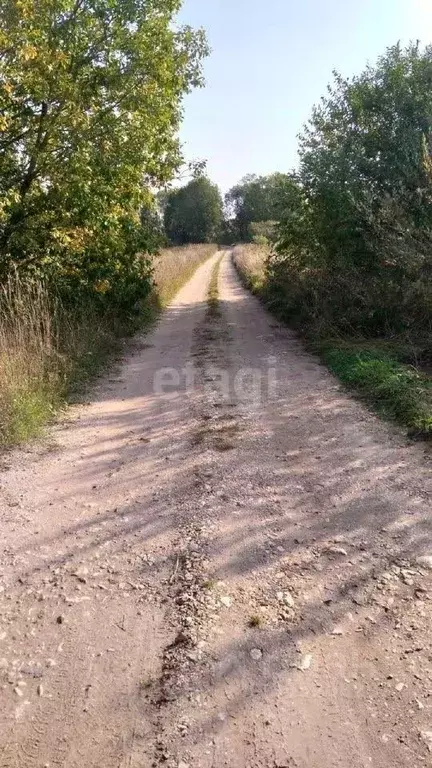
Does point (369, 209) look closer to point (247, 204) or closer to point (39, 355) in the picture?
point (39, 355)

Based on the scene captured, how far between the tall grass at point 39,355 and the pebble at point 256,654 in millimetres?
3616

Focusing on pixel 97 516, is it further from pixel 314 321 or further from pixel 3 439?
pixel 314 321

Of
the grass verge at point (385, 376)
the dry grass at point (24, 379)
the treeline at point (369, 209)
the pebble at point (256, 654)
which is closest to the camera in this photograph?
the pebble at point (256, 654)

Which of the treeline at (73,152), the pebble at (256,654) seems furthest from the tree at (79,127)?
the pebble at (256,654)

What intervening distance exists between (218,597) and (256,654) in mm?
466

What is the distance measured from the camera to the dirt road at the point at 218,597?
2.18m

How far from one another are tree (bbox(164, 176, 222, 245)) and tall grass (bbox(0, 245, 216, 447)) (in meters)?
66.6

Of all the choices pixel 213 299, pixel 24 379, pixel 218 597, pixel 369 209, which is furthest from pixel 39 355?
pixel 213 299

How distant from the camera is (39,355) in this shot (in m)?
6.86

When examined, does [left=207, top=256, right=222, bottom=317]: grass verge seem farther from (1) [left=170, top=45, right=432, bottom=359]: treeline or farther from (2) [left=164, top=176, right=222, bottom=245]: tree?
(2) [left=164, top=176, right=222, bottom=245]: tree

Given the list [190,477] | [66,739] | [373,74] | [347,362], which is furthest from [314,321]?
[66,739]

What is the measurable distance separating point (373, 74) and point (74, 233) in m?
7.68

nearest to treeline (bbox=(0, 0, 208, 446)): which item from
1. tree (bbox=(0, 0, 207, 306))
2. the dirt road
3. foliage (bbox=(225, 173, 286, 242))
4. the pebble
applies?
tree (bbox=(0, 0, 207, 306))

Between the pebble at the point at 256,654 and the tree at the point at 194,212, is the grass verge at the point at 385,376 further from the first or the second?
the tree at the point at 194,212
